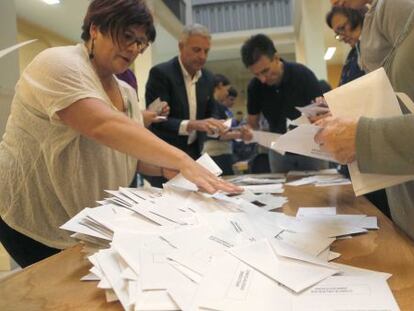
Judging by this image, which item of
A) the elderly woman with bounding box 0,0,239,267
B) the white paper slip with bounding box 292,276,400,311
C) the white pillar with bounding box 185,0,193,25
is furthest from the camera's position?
the white pillar with bounding box 185,0,193,25

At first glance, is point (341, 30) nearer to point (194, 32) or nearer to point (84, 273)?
point (194, 32)

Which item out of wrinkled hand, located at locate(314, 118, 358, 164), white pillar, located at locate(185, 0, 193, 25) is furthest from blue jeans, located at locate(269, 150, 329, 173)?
white pillar, located at locate(185, 0, 193, 25)

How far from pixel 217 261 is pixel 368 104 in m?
0.41

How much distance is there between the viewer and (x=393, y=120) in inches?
24.9

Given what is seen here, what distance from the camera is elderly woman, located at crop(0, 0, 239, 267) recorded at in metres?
0.92

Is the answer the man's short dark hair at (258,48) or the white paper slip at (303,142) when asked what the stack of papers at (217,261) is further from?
the man's short dark hair at (258,48)

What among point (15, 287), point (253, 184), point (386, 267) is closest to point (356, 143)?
point (386, 267)

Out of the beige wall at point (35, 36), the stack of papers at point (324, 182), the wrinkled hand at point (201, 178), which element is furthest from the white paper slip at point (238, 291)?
the beige wall at point (35, 36)

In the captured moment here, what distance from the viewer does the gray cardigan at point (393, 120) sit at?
2.05ft

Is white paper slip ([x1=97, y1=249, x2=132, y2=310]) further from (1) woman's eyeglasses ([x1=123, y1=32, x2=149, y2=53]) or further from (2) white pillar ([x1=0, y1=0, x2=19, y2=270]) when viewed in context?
(2) white pillar ([x1=0, y1=0, x2=19, y2=270])

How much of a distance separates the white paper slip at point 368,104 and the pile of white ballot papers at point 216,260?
14cm

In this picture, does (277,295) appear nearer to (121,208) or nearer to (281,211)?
(121,208)

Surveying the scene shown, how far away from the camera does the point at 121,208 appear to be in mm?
802

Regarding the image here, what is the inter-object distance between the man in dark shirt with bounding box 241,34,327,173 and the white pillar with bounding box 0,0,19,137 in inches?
63.2
